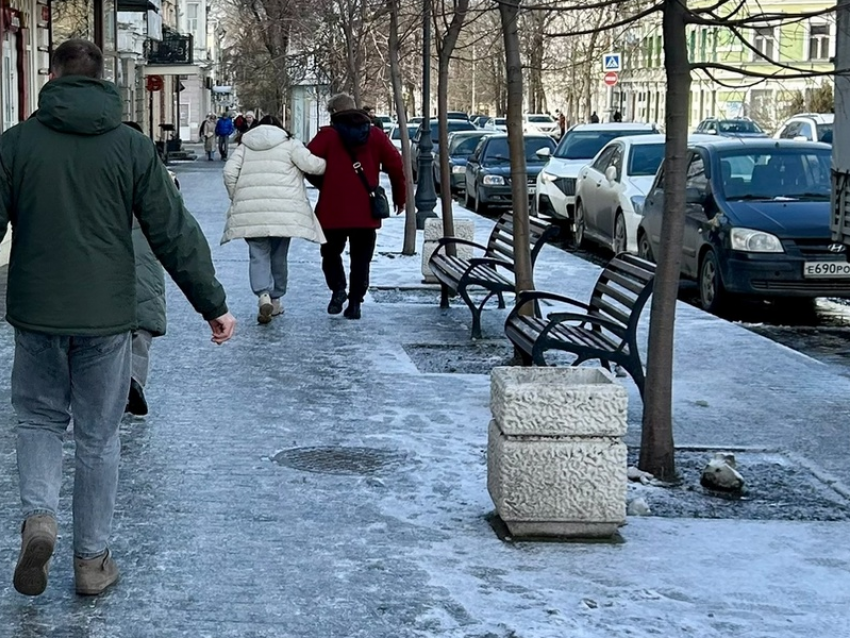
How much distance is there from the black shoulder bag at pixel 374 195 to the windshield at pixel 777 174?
364 cm

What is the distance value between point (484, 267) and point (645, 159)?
22.4 feet

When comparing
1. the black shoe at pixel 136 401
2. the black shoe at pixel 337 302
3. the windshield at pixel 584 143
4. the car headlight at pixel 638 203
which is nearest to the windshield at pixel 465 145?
the windshield at pixel 584 143

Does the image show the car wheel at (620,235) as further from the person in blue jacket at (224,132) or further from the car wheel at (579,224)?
the person in blue jacket at (224,132)

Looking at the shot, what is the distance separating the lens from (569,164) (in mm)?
23781

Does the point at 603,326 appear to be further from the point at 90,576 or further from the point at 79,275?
the point at 79,275

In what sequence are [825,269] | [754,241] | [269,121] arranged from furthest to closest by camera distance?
[754,241] < [825,269] < [269,121]

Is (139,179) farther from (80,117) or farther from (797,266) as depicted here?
(797,266)

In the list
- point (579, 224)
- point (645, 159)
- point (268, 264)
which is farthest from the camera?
point (579, 224)

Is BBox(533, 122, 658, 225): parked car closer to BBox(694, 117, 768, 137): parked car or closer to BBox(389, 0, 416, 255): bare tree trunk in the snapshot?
BBox(389, 0, 416, 255): bare tree trunk

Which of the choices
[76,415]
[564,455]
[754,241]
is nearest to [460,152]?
[754,241]

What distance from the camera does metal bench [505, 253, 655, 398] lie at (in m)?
8.36

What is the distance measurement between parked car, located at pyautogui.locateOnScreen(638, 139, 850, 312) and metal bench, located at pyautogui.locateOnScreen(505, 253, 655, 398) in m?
4.28

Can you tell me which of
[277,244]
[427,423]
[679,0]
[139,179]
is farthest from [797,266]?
[139,179]

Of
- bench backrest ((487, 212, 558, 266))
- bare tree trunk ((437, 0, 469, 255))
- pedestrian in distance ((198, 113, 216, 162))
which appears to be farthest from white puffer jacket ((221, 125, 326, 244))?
pedestrian in distance ((198, 113, 216, 162))
